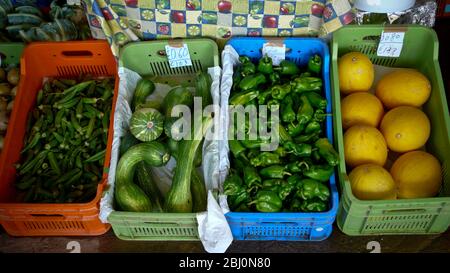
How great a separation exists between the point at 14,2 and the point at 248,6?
66.1 inches

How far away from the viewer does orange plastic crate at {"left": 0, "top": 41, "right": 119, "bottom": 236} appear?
6.52 feet

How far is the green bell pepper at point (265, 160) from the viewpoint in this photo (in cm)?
201

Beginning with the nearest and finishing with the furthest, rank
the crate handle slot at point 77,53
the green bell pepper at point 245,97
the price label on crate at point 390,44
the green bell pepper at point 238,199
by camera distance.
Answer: the green bell pepper at point 238,199, the green bell pepper at point 245,97, the price label on crate at point 390,44, the crate handle slot at point 77,53

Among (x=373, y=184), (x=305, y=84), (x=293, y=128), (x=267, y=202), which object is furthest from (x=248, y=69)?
(x=373, y=184)

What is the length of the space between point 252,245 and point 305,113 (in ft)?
2.35

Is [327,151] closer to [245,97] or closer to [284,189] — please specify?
[284,189]

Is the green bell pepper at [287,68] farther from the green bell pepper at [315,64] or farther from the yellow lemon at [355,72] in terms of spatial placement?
the yellow lemon at [355,72]

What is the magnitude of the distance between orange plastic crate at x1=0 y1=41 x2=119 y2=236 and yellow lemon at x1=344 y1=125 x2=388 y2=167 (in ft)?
3.97

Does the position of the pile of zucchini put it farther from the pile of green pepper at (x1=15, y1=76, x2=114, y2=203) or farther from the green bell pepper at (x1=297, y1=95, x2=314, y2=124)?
the green bell pepper at (x1=297, y1=95, x2=314, y2=124)

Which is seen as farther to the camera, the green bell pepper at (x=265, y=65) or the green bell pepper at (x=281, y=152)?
the green bell pepper at (x=265, y=65)

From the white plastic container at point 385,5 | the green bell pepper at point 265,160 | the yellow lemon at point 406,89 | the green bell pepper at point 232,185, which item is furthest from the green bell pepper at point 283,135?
the white plastic container at point 385,5

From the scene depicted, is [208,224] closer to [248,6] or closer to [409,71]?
[248,6]

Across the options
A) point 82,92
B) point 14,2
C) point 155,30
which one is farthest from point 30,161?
point 14,2

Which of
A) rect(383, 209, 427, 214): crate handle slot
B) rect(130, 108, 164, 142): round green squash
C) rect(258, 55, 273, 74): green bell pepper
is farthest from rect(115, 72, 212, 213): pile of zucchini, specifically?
rect(383, 209, 427, 214): crate handle slot
